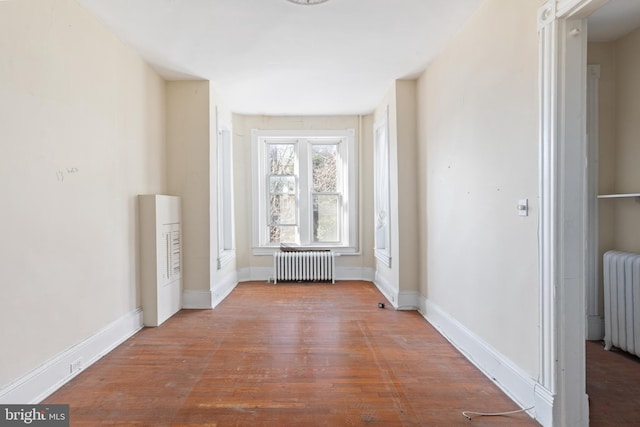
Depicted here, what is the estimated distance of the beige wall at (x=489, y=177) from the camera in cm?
208

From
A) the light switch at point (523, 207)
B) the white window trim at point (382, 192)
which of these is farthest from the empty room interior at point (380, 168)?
the white window trim at point (382, 192)

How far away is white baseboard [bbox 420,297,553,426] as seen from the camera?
194 centimetres

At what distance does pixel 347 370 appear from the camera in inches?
102

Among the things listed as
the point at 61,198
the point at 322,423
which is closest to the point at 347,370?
the point at 322,423

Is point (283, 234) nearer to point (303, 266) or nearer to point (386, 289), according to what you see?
point (303, 266)

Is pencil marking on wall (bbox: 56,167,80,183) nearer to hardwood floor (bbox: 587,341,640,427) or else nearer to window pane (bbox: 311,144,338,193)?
hardwood floor (bbox: 587,341,640,427)

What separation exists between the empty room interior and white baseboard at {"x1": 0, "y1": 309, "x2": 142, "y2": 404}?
1 centimetres

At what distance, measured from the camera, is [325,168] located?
602 cm

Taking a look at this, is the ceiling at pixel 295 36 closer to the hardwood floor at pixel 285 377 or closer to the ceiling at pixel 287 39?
the ceiling at pixel 287 39

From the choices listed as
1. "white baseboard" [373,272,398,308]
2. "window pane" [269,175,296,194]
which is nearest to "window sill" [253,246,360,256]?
"white baseboard" [373,272,398,308]

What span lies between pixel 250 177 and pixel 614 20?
15.6 feet

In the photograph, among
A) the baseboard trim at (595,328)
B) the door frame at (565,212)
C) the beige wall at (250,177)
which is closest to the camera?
the door frame at (565,212)

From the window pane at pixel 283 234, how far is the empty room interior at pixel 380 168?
3.18 ft

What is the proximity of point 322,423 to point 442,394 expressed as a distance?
831 millimetres
